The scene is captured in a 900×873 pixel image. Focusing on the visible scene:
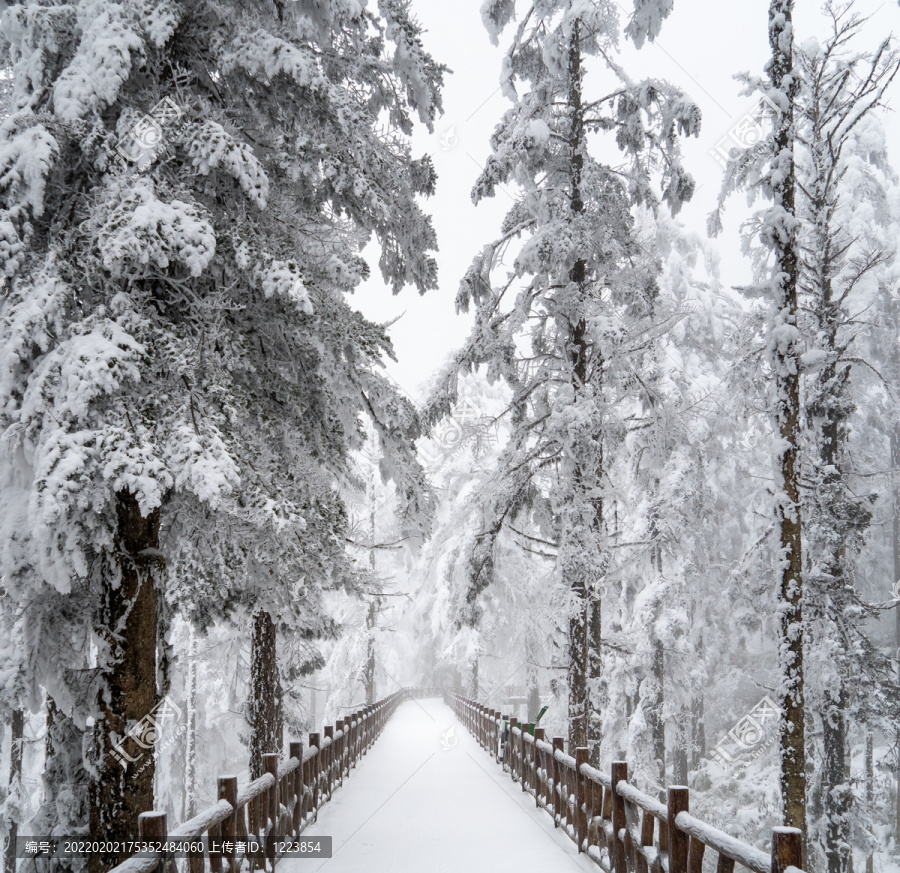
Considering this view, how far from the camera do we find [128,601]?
560 centimetres

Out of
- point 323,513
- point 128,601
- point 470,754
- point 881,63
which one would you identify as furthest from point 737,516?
point 128,601

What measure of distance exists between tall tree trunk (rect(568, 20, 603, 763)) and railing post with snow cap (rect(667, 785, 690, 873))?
5.79 meters

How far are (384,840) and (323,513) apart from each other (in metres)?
4.25

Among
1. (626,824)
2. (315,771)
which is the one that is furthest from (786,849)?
(315,771)

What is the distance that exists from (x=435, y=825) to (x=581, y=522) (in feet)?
16.0

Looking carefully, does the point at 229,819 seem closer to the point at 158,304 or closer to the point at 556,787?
the point at 158,304

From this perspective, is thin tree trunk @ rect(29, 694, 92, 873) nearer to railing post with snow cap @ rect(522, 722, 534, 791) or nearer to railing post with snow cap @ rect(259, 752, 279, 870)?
railing post with snow cap @ rect(259, 752, 279, 870)

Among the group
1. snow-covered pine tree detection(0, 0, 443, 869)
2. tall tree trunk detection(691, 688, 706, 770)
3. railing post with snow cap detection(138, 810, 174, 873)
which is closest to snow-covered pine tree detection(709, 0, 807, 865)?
snow-covered pine tree detection(0, 0, 443, 869)

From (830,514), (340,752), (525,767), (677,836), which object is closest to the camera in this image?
(677,836)

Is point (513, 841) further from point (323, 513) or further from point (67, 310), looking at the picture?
point (67, 310)

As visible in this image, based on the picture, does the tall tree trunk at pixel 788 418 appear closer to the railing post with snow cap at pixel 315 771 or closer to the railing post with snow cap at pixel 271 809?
the railing post with snow cap at pixel 315 771

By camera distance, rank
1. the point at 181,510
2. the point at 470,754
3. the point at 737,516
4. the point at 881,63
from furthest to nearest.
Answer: the point at 737,516
the point at 470,754
the point at 881,63
the point at 181,510

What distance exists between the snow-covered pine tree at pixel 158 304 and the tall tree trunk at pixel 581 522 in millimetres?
4719

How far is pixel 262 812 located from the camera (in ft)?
22.5
